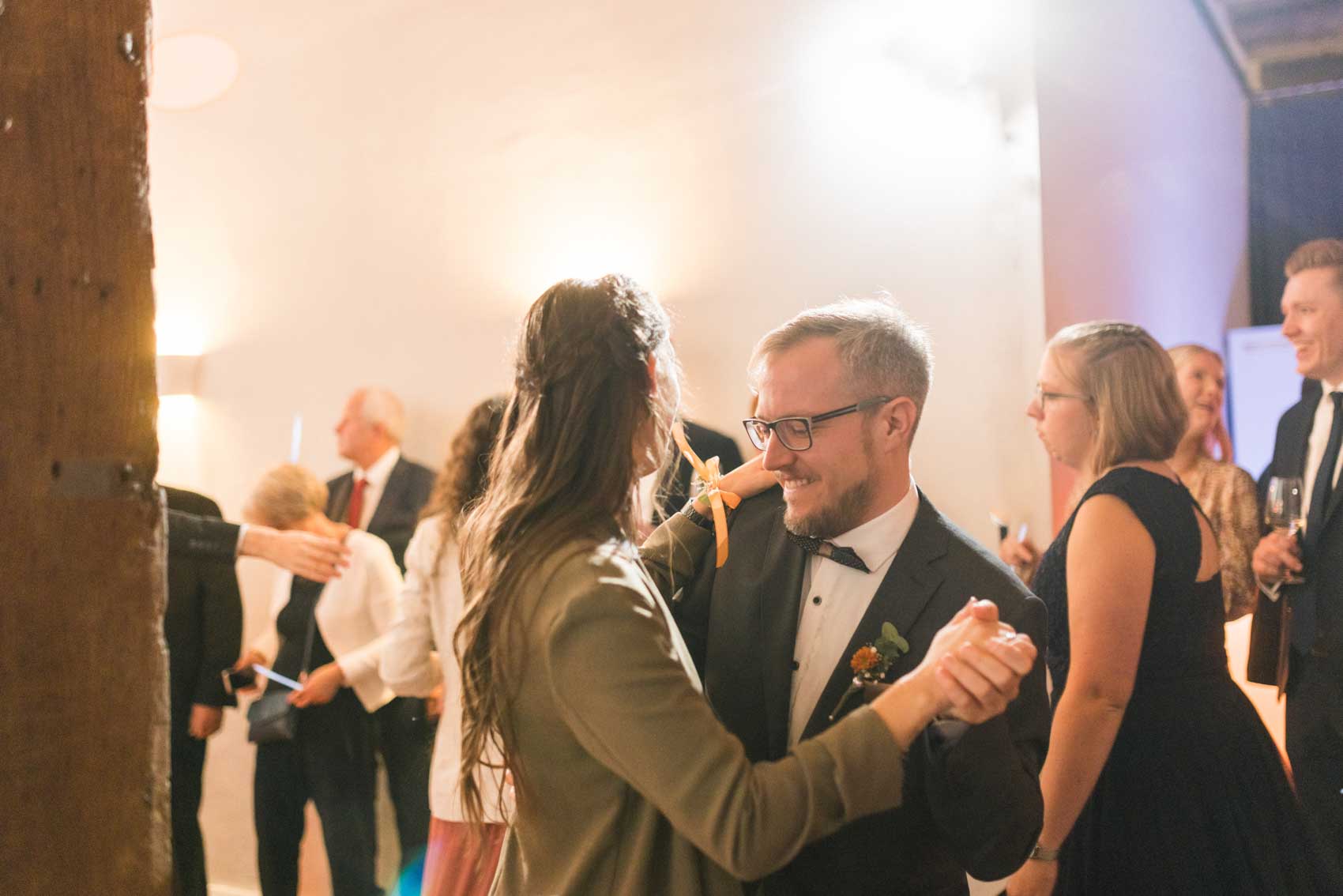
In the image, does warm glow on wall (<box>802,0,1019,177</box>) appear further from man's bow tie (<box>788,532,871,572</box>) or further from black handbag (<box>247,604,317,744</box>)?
black handbag (<box>247,604,317,744</box>)

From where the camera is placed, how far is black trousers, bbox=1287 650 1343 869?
9.25ft

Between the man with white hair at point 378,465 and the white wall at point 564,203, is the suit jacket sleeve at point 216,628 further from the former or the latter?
the white wall at point 564,203

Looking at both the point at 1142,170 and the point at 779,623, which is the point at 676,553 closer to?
the point at 779,623

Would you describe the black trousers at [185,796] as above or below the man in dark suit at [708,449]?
below

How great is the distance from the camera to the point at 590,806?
1.36 meters

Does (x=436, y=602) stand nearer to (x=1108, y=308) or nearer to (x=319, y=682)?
(x=319, y=682)

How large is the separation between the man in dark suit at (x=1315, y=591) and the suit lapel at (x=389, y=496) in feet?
10.9

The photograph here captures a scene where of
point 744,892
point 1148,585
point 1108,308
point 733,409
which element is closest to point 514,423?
point 744,892

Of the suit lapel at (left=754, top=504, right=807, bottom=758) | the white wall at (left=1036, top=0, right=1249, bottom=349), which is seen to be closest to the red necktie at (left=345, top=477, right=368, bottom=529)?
the white wall at (left=1036, top=0, right=1249, bottom=349)

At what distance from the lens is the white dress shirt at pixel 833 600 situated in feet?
5.77

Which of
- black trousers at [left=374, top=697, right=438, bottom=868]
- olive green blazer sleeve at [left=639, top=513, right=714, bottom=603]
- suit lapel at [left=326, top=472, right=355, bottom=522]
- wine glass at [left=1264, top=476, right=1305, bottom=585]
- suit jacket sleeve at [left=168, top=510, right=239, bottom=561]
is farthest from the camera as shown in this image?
suit lapel at [left=326, top=472, right=355, bottom=522]

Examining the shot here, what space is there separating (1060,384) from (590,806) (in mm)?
1553

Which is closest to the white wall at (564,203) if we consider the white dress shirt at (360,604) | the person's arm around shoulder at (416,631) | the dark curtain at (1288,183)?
the person's arm around shoulder at (416,631)

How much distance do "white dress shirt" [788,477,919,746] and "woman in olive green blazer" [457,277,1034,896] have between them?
352mm
